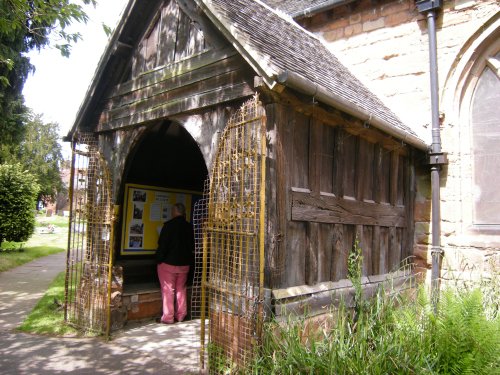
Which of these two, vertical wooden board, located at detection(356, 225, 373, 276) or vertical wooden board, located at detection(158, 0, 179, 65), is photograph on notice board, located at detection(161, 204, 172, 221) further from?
vertical wooden board, located at detection(356, 225, 373, 276)

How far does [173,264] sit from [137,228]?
1112 millimetres

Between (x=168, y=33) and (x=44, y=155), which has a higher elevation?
(x=44, y=155)

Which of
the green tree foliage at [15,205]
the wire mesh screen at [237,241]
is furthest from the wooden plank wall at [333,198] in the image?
the green tree foliage at [15,205]

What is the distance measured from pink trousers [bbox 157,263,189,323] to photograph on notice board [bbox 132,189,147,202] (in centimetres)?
126

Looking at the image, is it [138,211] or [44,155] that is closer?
[138,211]

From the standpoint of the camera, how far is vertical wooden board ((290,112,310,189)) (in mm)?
4480

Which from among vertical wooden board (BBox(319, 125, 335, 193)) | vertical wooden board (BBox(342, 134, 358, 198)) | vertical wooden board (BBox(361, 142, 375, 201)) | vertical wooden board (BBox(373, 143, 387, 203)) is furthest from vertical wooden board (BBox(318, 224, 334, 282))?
vertical wooden board (BBox(373, 143, 387, 203))

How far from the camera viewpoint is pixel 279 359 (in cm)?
358

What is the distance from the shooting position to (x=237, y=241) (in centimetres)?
437

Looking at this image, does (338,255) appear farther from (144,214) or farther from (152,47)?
(152,47)

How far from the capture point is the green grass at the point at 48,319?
621 cm

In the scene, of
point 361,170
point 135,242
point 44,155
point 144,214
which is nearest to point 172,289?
point 135,242

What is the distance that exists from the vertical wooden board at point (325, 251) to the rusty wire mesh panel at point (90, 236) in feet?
9.80

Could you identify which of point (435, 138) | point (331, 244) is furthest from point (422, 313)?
point (435, 138)
